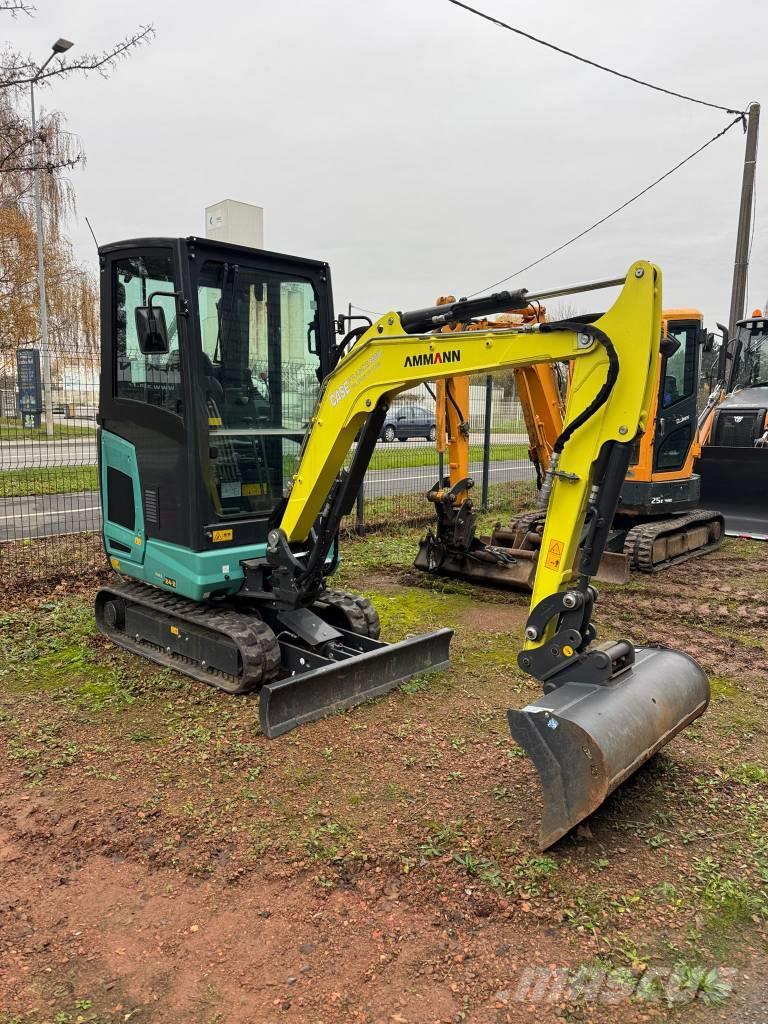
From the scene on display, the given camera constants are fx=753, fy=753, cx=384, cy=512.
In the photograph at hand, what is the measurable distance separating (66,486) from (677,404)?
26.0 feet

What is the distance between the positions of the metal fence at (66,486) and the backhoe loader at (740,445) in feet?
10.1

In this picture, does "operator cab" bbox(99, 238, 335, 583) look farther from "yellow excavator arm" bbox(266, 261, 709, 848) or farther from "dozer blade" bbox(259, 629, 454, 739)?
"yellow excavator arm" bbox(266, 261, 709, 848)

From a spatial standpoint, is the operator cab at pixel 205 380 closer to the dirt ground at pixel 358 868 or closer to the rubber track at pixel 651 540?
the dirt ground at pixel 358 868

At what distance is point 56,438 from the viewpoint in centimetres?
841

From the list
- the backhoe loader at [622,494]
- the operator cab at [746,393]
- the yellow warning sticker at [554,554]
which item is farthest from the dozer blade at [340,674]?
the operator cab at [746,393]

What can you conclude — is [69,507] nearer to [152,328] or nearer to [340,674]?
[152,328]

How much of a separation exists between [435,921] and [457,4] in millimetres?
9214

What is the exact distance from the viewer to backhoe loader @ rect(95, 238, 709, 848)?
352 cm

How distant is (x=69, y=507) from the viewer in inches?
412

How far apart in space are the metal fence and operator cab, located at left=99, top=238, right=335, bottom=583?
6.54 ft

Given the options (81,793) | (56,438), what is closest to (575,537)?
(81,793)

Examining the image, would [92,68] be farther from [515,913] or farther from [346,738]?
[515,913]

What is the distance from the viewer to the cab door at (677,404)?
9.07 meters

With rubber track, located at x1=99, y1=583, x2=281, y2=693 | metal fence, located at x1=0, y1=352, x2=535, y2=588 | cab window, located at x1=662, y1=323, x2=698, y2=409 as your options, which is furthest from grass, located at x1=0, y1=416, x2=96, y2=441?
cab window, located at x1=662, y1=323, x2=698, y2=409
